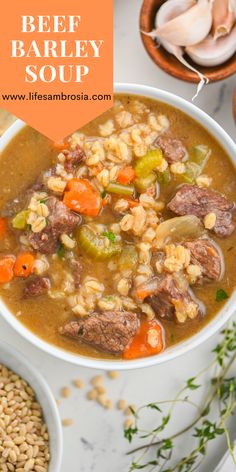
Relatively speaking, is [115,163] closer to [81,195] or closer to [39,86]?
[81,195]

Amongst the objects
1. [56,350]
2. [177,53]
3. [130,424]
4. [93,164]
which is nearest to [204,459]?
[130,424]

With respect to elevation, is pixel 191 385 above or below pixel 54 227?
below

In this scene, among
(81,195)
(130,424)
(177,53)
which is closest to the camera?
(81,195)

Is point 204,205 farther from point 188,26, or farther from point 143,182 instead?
point 188,26

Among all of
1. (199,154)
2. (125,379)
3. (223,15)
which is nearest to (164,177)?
(199,154)

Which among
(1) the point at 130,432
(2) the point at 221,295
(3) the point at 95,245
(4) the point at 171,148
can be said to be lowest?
(1) the point at 130,432

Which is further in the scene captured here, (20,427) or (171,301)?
(20,427)

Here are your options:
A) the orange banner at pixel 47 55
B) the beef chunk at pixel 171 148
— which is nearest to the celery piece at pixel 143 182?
the beef chunk at pixel 171 148
